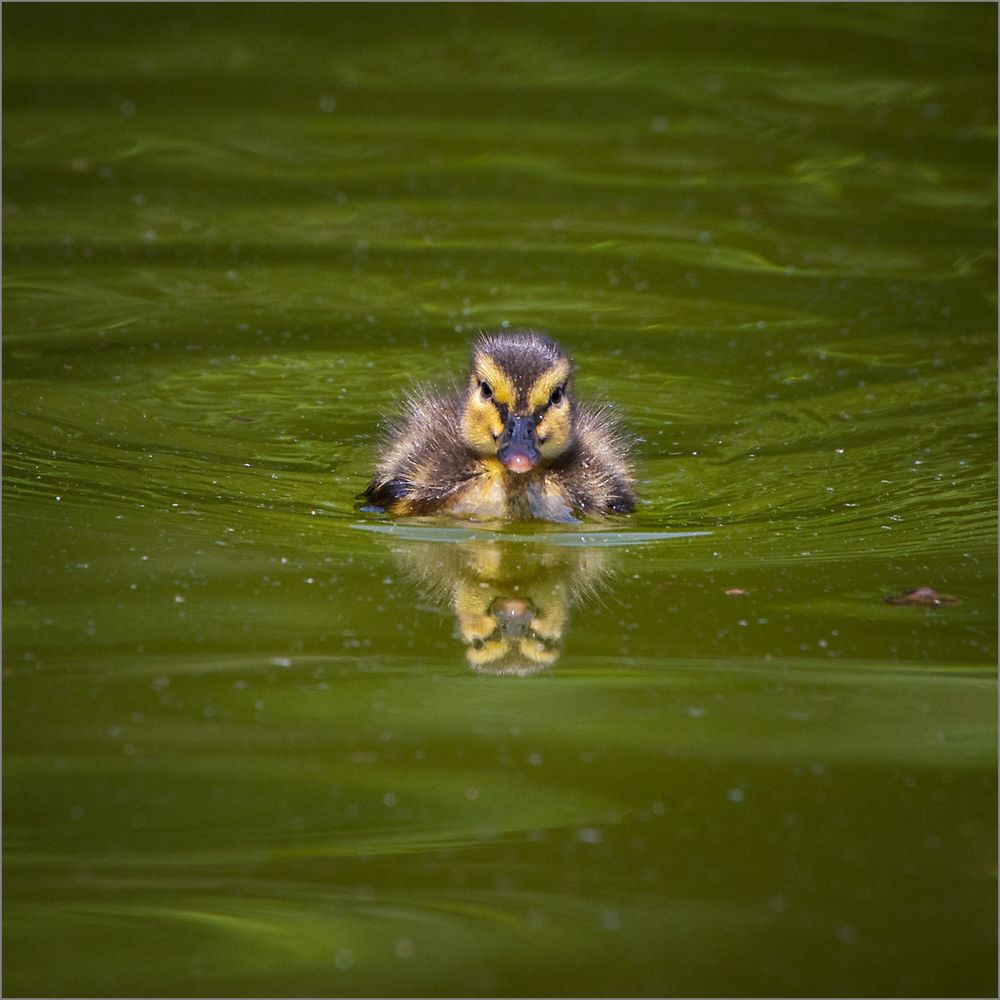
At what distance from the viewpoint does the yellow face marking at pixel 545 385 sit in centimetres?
498

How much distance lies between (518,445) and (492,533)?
0.26 m

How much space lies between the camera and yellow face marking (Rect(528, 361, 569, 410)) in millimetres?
4984

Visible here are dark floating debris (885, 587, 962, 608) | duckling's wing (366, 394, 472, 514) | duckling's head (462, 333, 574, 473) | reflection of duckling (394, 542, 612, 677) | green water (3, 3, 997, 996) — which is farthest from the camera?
duckling's wing (366, 394, 472, 514)


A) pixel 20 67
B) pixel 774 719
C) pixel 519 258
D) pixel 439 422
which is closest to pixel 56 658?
pixel 774 719

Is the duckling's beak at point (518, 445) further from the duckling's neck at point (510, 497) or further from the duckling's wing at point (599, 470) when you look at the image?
the duckling's wing at point (599, 470)

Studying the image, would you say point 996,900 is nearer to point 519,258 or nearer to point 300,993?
point 300,993

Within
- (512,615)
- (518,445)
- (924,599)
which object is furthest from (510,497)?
(924,599)

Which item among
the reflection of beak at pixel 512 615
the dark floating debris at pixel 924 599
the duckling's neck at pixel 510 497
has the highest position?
the duckling's neck at pixel 510 497

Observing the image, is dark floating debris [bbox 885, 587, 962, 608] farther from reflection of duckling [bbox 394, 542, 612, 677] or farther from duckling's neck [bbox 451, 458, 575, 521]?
duckling's neck [bbox 451, 458, 575, 521]

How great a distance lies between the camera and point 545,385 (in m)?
5.02

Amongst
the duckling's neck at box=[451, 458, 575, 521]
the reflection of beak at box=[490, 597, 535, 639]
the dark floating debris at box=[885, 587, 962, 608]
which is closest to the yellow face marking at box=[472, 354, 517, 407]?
the duckling's neck at box=[451, 458, 575, 521]

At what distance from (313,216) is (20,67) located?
251cm

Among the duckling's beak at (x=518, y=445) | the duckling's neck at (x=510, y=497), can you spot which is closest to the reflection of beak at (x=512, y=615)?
the duckling's beak at (x=518, y=445)

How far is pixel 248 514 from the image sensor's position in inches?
191
